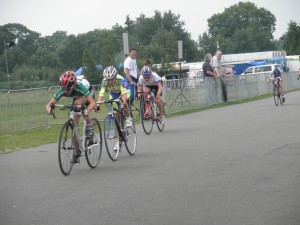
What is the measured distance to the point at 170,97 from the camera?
82.8ft

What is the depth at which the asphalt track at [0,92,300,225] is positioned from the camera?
712 cm

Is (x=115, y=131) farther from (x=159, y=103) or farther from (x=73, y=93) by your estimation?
(x=159, y=103)

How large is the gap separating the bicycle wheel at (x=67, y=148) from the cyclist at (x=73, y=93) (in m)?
0.36

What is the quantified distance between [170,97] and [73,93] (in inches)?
558

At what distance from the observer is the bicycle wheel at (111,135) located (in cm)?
1211

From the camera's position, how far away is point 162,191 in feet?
28.1

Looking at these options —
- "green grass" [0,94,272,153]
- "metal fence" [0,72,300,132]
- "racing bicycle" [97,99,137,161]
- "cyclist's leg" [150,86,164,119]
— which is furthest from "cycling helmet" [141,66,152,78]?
"racing bicycle" [97,99,137,161]

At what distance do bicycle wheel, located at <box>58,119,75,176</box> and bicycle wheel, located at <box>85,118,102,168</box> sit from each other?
326 mm

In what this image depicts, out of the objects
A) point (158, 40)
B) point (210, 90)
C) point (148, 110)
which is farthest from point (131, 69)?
point (158, 40)

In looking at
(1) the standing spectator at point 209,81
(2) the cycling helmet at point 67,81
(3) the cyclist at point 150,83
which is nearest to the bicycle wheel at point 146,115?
(3) the cyclist at point 150,83

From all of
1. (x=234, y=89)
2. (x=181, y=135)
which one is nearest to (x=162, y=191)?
(x=181, y=135)

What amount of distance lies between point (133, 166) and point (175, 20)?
118699 millimetres

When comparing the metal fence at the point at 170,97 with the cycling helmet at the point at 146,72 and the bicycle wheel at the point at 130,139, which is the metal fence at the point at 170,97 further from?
the bicycle wheel at the point at 130,139

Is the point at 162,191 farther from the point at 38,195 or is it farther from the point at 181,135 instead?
the point at 181,135
